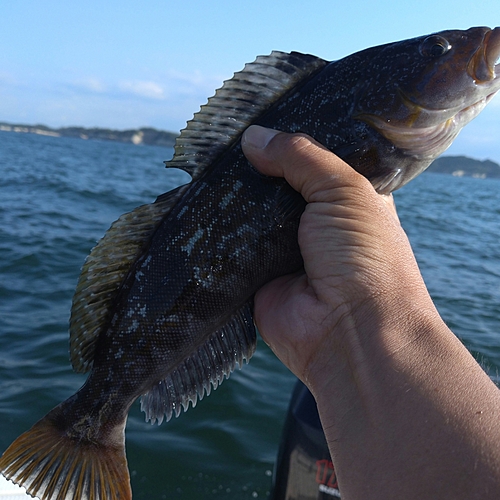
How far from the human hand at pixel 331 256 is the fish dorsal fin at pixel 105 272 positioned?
0.73 metres

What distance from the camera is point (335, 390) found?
2053 mm

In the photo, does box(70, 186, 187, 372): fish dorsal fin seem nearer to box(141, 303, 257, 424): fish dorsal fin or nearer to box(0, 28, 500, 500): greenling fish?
box(0, 28, 500, 500): greenling fish

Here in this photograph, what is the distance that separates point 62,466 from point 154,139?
439ft

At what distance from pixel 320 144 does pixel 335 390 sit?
133 cm

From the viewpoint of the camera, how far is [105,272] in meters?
2.80

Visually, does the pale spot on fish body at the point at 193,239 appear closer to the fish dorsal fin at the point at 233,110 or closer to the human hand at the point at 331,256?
the fish dorsal fin at the point at 233,110

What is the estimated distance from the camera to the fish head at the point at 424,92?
2479 mm

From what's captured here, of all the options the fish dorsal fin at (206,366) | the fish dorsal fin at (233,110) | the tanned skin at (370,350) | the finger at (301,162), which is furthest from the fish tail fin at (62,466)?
the finger at (301,162)

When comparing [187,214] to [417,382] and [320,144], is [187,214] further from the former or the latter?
[417,382]

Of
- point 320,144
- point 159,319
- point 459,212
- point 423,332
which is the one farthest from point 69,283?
point 459,212

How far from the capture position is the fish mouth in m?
2.44

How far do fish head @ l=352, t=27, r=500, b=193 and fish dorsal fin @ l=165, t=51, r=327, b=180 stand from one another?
1.40 ft

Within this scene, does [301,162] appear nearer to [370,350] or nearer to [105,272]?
[370,350]

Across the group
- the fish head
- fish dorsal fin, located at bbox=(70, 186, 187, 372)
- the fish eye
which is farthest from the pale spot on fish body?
the fish eye
